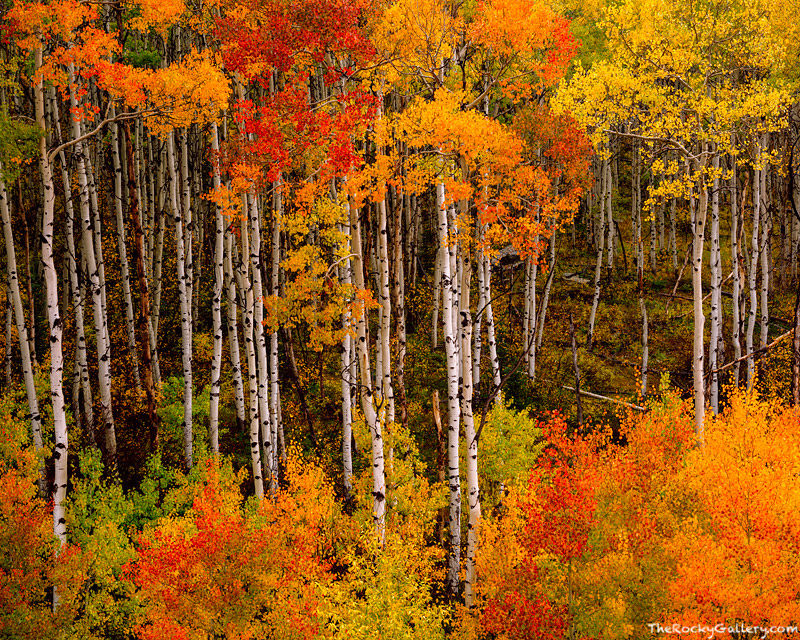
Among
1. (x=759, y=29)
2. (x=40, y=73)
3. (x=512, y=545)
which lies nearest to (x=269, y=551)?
(x=512, y=545)

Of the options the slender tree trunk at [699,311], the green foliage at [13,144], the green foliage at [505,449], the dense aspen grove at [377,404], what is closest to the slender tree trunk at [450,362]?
the dense aspen grove at [377,404]

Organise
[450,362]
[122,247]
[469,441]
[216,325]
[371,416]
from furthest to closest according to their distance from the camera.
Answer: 1. [122,247]
2. [216,325]
3. [469,441]
4. [371,416]
5. [450,362]

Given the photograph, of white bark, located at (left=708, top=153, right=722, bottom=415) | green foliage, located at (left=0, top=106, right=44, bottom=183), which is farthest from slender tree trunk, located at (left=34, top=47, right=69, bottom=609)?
white bark, located at (left=708, top=153, right=722, bottom=415)

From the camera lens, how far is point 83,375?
18359 millimetres

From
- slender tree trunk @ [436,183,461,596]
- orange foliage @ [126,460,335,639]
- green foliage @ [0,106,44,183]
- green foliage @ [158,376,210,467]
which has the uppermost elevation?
green foliage @ [0,106,44,183]

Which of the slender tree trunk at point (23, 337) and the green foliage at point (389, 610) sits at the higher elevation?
the slender tree trunk at point (23, 337)

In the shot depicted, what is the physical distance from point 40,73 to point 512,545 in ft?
51.0

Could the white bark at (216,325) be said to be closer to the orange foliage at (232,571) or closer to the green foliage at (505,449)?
the orange foliage at (232,571)

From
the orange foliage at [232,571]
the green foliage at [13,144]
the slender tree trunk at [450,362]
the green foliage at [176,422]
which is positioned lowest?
the orange foliage at [232,571]

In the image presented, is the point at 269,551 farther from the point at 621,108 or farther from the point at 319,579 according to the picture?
the point at 621,108

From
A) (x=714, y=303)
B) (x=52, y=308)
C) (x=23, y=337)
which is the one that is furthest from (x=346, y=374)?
(x=714, y=303)

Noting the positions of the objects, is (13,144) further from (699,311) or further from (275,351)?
(699,311)

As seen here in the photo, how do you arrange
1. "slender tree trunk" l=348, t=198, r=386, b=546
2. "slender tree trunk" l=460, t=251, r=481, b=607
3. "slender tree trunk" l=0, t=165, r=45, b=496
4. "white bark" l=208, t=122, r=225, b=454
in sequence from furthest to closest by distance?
"white bark" l=208, t=122, r=225, b=454
"slender tree trunk" l=0, t=165, r=45, b=496
"slender tree trunk" l=460, t=251, r=481, b=607
"slender tree trunk" l=348, t=198, r=386, b=546

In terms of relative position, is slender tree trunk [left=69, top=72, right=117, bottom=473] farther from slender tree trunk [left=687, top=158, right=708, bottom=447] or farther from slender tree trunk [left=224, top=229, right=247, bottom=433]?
slender tree trunk [left=687, top=158, right=708, bottom=447]
